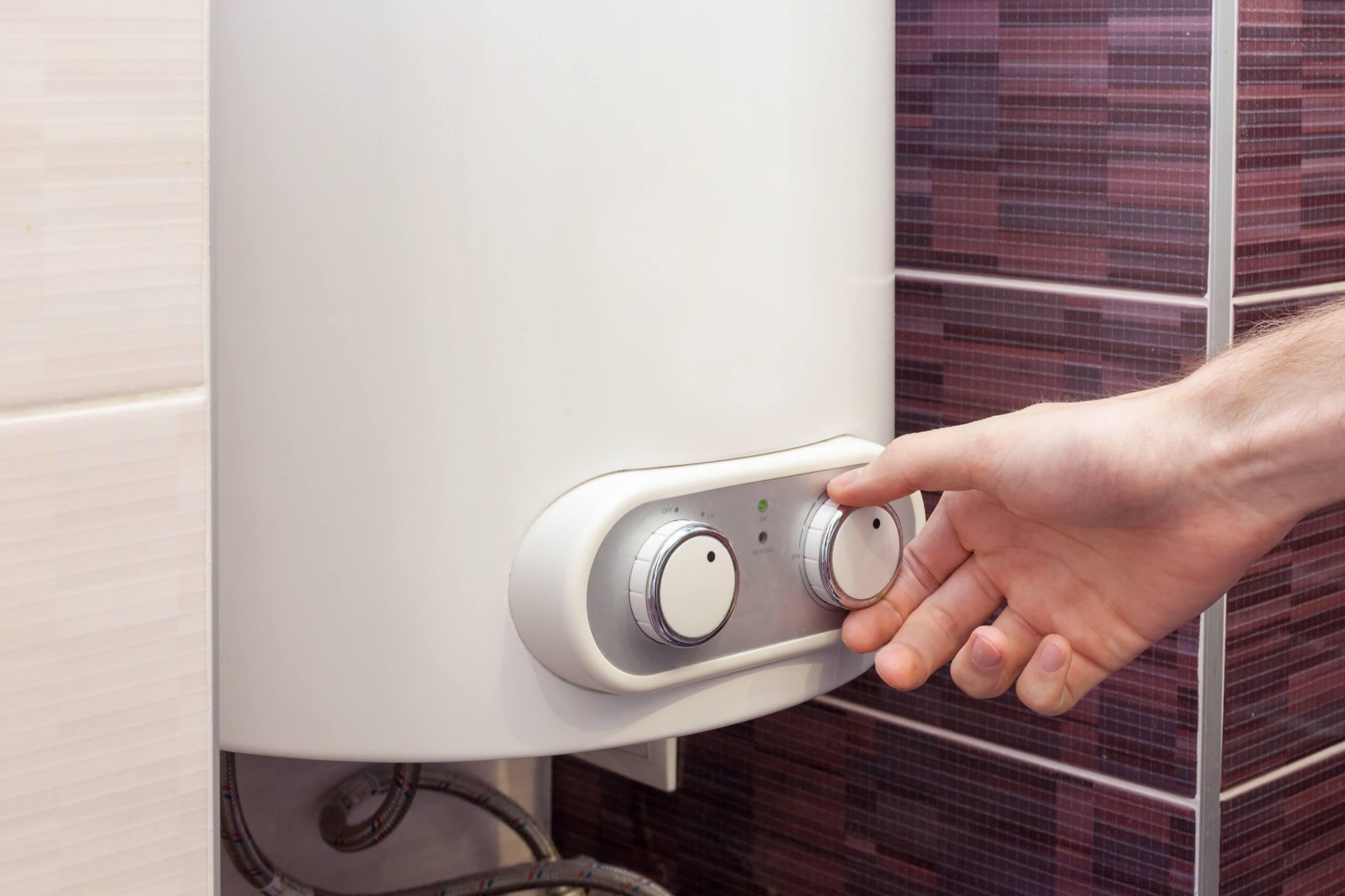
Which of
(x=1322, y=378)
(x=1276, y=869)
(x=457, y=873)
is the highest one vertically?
(x=1322, y=378)

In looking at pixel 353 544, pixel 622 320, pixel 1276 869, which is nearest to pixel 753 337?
pixel 622 320

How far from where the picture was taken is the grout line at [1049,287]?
0.76 m

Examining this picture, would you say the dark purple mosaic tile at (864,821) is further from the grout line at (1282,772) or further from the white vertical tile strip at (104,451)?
the white vertical tile strip at (104,451)

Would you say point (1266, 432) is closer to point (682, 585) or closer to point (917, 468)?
point (917, 468)

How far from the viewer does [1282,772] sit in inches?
32.3

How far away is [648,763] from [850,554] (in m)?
0.47

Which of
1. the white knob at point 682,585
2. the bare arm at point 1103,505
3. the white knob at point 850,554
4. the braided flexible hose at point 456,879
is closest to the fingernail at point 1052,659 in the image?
the bare arm at point 1103,505

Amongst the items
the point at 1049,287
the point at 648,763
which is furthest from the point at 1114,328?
the point at 648,763

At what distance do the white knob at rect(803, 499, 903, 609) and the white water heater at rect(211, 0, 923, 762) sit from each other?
1.7 inches

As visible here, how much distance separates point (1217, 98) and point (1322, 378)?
208mm

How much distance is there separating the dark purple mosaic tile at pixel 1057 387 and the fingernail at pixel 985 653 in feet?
0.54

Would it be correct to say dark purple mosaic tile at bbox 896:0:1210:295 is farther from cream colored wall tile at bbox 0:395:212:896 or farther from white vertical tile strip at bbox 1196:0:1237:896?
cream colored wall tile at bbox 0:395:212:896

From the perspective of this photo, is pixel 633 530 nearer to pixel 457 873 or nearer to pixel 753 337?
pixel 753 337

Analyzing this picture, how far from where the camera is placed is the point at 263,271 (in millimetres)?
543
